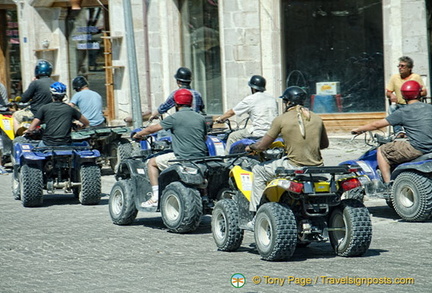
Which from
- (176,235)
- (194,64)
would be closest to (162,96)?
(194,64)

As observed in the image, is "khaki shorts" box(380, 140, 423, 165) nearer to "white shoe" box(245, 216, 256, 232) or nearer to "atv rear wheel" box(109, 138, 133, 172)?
"white shoe" box(245, 216, 256, 232)

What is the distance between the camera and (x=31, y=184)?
1330cm

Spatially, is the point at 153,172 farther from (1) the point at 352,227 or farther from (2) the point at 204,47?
(2) the point at 204,47

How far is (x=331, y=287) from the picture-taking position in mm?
7719

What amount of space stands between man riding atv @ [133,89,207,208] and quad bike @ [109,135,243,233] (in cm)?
17

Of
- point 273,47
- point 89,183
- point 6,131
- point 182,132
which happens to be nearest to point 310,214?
point 182,132

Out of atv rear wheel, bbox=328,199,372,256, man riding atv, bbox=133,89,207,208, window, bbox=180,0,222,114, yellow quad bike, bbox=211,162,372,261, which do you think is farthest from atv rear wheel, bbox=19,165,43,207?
window, bbox=180,0,222,114

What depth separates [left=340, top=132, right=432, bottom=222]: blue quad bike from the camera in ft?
36.8

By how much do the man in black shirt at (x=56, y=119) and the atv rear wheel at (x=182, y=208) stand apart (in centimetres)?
324

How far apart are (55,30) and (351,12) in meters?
9.67

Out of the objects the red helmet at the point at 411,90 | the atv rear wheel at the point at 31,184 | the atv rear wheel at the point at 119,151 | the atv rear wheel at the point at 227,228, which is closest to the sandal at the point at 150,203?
the atv rear wheel at the point at 227,228

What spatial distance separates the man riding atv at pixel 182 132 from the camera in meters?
11.0

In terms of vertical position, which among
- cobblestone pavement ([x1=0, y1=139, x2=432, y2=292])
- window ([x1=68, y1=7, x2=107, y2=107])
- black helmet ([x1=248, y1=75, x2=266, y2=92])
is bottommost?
cobblestone pavement ([x1=0, y1=139, x2=432, y2=292])

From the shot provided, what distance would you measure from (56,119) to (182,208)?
3.68 m
